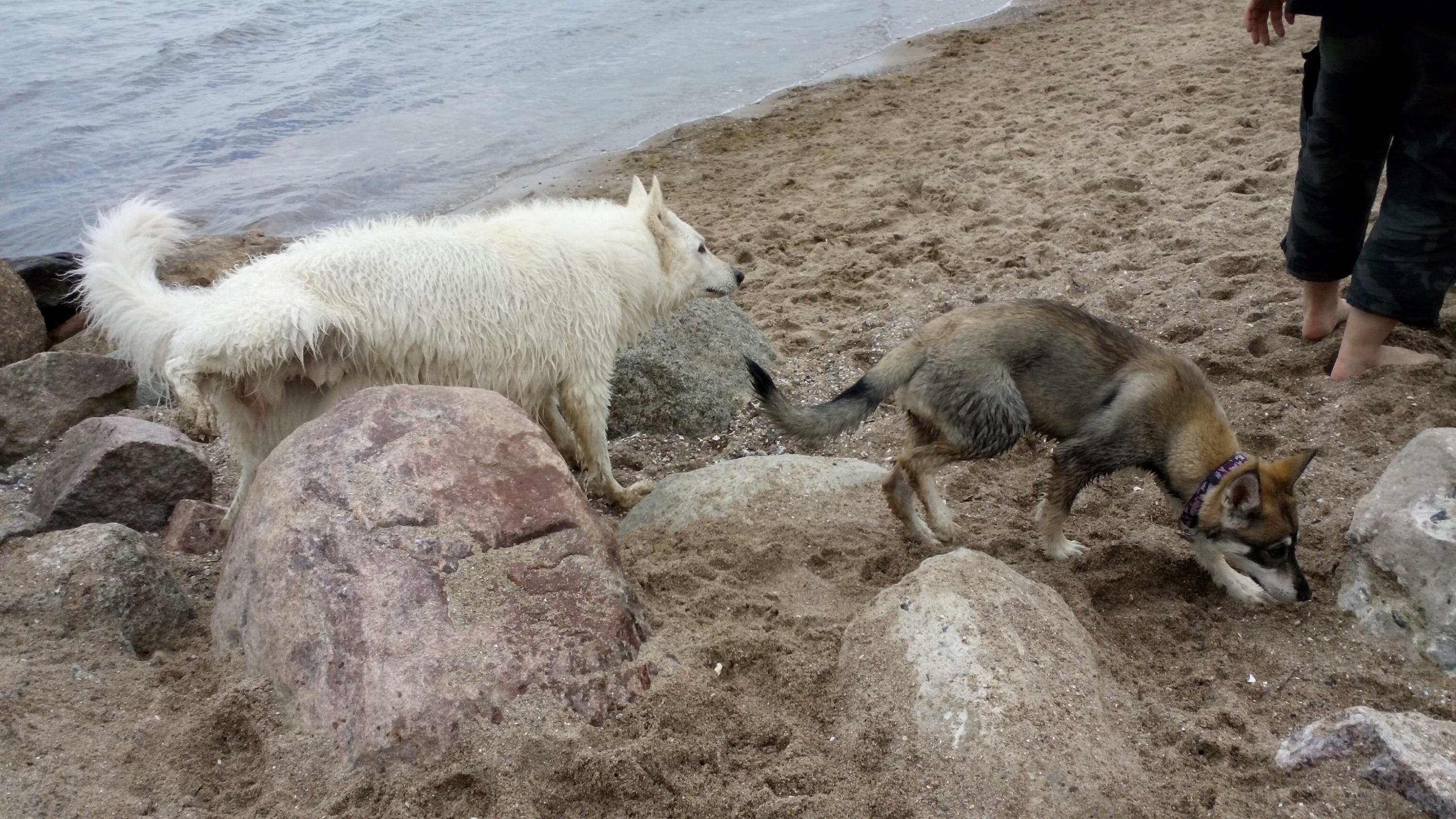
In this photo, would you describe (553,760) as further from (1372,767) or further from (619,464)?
(619,464)

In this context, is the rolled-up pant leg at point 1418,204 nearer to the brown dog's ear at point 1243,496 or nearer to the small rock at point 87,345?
the brown dog's ear at point 1243,496

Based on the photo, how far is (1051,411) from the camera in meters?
4.13

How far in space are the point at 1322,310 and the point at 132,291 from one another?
5436mm

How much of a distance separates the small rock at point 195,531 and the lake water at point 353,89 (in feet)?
16.6

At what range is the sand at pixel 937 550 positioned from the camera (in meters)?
2.62

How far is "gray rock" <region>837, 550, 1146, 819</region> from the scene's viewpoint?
2525mm

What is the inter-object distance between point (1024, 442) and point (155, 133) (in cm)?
981

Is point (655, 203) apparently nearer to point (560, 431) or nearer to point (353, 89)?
point (560, 431)

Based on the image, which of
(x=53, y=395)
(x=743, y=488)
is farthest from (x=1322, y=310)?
(x=53, y=395)

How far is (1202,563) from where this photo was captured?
153 inches

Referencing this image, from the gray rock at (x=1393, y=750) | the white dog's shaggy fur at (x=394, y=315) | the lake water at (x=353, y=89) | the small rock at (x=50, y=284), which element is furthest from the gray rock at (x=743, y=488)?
the lake water at (x=353, y=89)

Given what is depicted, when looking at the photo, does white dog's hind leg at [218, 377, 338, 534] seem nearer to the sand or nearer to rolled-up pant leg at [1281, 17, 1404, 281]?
the sand

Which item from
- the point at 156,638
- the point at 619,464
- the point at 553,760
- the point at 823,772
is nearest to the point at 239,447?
the point at 156,638

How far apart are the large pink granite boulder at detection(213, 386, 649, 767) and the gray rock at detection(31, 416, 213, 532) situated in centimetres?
151
